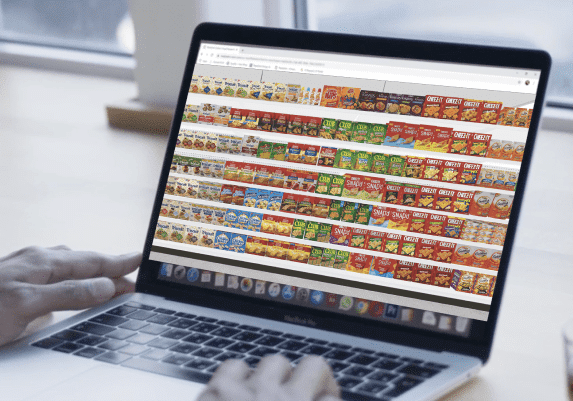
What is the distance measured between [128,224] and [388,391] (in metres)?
0.54

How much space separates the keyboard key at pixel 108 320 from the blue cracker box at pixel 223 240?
0.11 m

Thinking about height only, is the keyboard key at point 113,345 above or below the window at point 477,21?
below

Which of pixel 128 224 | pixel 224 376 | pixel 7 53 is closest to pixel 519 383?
pixel 224 376

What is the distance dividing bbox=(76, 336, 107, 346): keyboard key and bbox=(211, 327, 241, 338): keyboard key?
0.31 feet

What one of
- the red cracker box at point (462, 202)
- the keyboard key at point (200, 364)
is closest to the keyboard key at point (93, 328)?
the keyboard key at point (200, 364)

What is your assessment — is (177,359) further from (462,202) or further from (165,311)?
(462,202)

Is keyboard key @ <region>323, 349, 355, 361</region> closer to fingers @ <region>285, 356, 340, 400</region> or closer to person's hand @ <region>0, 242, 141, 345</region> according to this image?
fingers @ <region>285, 356, 340, 400</region>

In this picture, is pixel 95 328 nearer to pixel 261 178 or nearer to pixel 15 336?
pixel 15 336

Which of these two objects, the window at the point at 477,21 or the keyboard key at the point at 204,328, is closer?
the keyboard key at the point at 204,328

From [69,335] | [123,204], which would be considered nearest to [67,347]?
[69,335]

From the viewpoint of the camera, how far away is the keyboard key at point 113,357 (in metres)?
0.54

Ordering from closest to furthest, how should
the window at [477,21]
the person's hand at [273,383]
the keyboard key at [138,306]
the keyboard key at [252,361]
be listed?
1. the person's hand at [273,383]
2. the keyboard key at [252,361]
3. the keyboard key at [138,306]
4. the window at [477,21]

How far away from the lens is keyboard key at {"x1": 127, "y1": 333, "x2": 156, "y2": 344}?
57 centimetres

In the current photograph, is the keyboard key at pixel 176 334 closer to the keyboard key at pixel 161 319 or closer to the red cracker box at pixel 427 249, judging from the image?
the keyboard key at pixel 161 319
